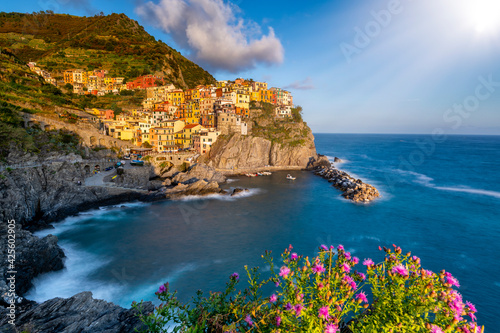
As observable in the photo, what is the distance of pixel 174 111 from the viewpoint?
220 ft

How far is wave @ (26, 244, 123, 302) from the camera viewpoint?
1442cm

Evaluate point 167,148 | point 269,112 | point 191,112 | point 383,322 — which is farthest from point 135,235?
point 269,112

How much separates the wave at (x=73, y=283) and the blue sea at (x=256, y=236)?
6 centimetres

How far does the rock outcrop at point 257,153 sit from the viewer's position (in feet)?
176

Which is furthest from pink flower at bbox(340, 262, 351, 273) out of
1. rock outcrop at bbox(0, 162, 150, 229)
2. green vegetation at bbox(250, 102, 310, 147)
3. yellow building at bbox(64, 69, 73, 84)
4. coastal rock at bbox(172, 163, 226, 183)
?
yellow building at bbox(64, 69, 73, 84)

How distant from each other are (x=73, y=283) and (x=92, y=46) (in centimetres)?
12497

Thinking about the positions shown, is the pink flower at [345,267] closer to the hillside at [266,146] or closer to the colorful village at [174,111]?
the colorful village at [174,111]

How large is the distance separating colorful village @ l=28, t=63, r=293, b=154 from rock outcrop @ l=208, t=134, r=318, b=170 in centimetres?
360

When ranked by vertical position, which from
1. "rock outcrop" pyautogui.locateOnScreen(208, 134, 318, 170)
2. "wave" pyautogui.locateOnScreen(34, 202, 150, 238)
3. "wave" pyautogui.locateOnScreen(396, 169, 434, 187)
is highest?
"rock outcrop" pyautogui.locateOnScreen(208, 134, 318, 170)

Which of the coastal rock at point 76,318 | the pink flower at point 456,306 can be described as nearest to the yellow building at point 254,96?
the coastal rock at point 76,318

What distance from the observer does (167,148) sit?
51.5m

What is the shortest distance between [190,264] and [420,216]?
30546 mm

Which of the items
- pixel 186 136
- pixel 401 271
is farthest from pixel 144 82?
pixel 401 271

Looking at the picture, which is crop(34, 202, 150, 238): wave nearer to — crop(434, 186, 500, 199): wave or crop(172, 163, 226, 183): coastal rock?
crop(172, 163, 226, 183): coastal rock
